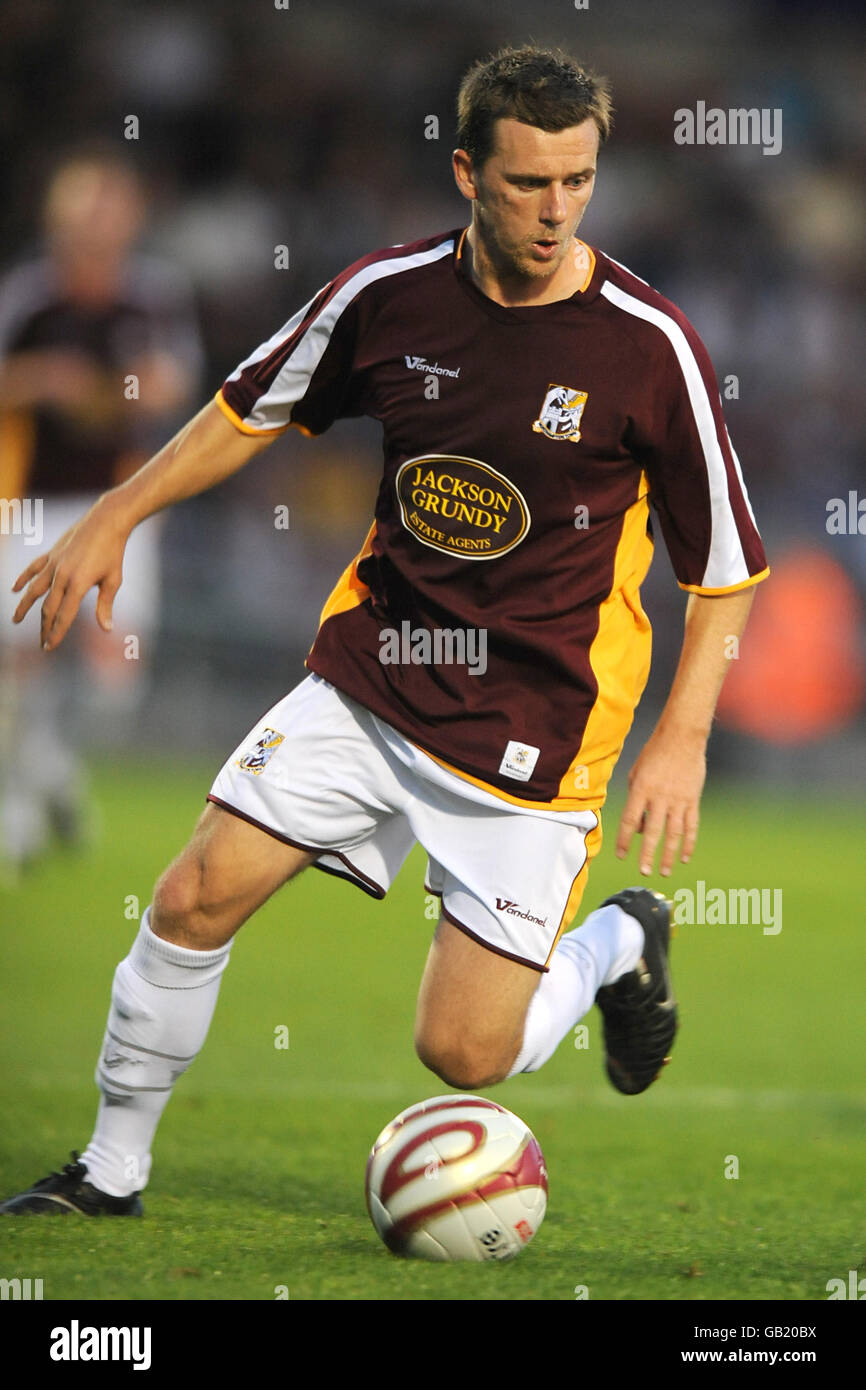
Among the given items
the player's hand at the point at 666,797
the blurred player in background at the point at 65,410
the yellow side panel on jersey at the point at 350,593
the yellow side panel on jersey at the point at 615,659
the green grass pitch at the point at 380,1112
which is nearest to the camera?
the green grass pitch at the point at 380,1112

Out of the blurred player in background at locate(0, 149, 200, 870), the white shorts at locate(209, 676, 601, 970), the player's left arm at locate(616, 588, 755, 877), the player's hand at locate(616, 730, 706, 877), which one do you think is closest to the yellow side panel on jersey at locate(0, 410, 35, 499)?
the blurred player in background at locate(0, 149, 200, 870)

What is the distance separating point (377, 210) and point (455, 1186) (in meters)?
15.6

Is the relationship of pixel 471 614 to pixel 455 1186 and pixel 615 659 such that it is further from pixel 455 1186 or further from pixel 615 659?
pixel 455 1186

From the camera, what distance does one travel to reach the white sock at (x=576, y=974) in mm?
4137

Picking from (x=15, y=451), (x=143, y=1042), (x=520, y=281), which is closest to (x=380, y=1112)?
(x=143, y=1042)

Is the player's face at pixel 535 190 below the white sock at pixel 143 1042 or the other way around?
the other way around

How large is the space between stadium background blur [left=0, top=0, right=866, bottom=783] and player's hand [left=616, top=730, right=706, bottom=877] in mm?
10851

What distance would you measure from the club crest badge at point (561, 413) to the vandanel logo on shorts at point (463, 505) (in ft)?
0.47

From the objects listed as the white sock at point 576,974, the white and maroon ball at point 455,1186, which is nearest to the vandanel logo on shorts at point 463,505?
the white sock at point 576,974

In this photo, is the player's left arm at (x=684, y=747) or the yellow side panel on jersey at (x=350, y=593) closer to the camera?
the player's left arm at (x=684, y=747)

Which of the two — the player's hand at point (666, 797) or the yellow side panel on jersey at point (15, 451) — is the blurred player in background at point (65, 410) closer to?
the yellow side panel on jersey at point (15, 451)

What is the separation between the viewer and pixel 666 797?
3824 mm

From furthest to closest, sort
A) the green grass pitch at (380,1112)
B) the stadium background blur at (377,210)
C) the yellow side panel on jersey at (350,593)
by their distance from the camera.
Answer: the stadium background blur at (377,210) < the yellow side panel on jersey at (350,593) < the green grass pitch at (380,1112)

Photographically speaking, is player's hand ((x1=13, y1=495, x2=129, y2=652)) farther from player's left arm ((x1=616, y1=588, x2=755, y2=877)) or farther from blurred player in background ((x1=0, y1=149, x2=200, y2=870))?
blurred player in background ((x1=0, y1=149, x2=200, y2=870))
